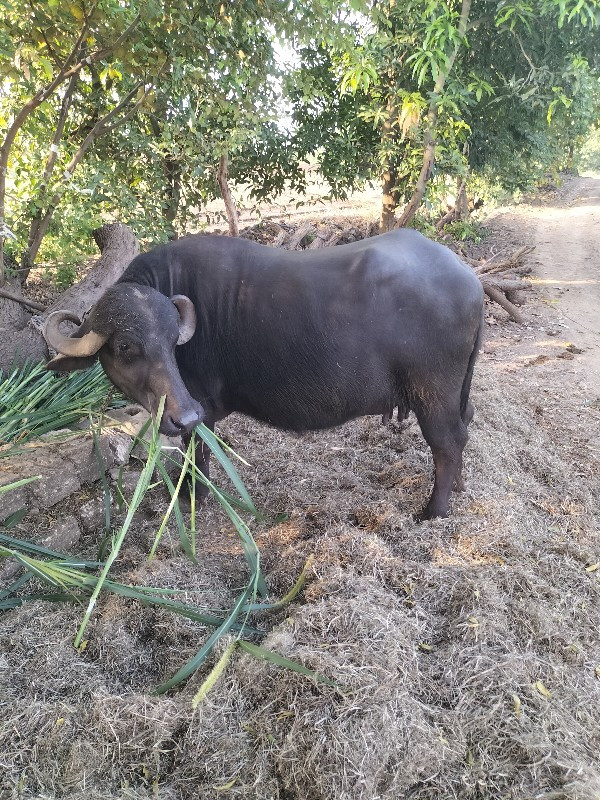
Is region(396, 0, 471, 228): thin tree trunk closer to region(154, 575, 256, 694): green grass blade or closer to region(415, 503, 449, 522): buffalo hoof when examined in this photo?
region(415, 503, 449, 522): buffalo hoof

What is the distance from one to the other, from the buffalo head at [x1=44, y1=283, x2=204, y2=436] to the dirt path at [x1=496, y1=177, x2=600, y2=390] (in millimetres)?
4043

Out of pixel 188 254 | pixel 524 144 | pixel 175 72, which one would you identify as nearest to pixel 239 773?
pixel 188 254

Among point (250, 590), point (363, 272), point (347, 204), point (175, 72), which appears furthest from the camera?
point (347, 204)

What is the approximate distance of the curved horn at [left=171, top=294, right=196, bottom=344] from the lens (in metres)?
2.79

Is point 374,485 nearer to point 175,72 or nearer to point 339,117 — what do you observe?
point 175,72

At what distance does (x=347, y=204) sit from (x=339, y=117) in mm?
5916

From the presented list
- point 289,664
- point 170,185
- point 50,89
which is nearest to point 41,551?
point 289,664

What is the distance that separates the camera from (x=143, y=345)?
101 inches

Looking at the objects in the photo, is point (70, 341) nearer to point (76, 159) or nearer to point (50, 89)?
point (50, 89)

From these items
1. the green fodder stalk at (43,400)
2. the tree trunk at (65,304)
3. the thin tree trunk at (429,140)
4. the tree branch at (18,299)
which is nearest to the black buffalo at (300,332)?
the green fodder stalk at (43,400)

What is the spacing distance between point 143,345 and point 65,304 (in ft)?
6.69

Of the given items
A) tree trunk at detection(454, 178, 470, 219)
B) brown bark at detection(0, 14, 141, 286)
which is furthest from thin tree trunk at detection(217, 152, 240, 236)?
tree trunk at detection(454, 178, 470, 219)

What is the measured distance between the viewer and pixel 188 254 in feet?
9.95

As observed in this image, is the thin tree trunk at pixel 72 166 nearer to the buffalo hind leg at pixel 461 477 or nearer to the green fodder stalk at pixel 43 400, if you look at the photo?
the green fodder stalk at pixel 43 400
